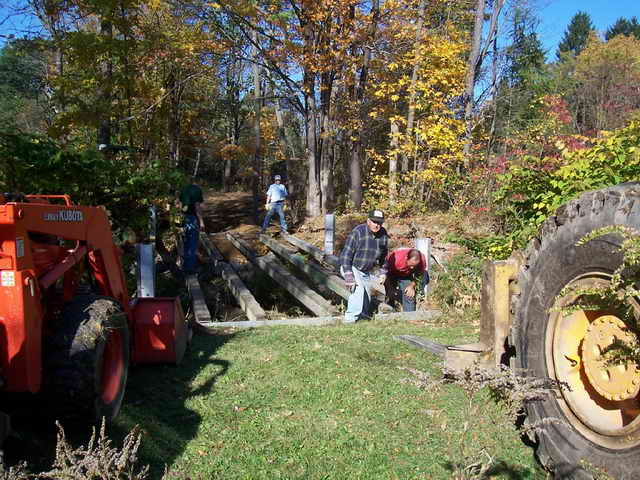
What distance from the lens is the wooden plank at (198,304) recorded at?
27.1ft

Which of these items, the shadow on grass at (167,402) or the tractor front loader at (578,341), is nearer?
the tractor front loader at (578,341)

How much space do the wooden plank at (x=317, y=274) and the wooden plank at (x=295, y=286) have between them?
32 cm

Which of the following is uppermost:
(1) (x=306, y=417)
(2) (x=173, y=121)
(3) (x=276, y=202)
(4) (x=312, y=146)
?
(2) (x=173, y=121)

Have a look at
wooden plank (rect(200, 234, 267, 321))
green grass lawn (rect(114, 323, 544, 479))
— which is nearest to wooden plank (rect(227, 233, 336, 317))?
wooden plank (rect(200, 234, 267, 321))

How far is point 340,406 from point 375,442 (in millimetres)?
719

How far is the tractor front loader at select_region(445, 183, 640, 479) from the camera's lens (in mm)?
2682

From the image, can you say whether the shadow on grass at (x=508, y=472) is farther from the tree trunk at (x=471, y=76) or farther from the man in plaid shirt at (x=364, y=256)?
the tree trunk at (x=471, y=76)

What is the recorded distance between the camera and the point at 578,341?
3.08 meters

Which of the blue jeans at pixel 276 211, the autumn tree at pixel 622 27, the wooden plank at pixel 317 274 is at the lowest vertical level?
the wooden plank at pixel 317 274

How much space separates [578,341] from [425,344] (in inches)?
136

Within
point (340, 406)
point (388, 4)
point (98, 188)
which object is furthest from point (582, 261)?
point (388, 4)

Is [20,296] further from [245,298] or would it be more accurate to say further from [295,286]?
[295,286]

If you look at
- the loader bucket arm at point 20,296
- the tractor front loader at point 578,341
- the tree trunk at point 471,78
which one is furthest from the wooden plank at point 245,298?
the tree trunk at point 471,78

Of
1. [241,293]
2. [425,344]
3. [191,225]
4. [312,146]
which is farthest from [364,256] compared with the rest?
[312,146]
